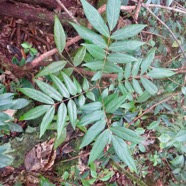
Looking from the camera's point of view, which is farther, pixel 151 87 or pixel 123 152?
pixel 151 87

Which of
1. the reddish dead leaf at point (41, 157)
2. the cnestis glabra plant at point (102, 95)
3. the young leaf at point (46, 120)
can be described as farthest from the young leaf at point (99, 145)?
the reddish dead leaf at point (41, 157)

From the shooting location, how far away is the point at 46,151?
5.09 feet

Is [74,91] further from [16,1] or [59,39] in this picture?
[16,1]

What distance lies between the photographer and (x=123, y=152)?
876mm

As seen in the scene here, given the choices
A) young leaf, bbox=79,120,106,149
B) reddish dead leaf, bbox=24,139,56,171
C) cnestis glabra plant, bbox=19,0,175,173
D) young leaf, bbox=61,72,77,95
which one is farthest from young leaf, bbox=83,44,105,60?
reddish dead leaf, bbox=24,139,56,171

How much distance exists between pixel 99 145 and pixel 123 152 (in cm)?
8

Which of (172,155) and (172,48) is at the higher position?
(172,48)

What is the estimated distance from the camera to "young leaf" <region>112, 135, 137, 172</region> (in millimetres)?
868

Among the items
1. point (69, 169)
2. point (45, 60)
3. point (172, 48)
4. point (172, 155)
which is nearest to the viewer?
point (45, 60)

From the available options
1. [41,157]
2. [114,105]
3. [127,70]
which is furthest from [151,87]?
[41,157]

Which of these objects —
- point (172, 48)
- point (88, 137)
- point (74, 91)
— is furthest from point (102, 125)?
point (172, 48)

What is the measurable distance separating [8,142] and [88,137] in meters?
0.69

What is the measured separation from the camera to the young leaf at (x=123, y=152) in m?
0.87

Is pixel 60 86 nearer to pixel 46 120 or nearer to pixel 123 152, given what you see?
pixel 46 120
